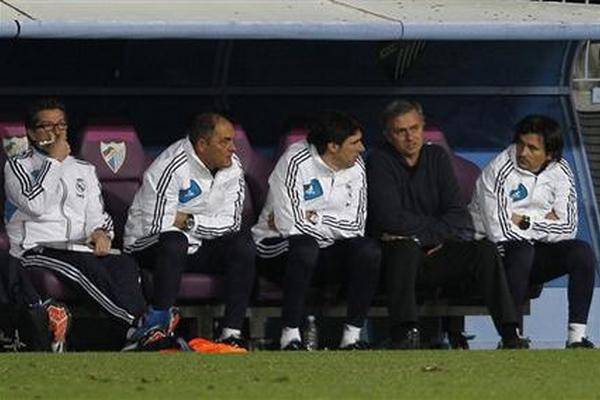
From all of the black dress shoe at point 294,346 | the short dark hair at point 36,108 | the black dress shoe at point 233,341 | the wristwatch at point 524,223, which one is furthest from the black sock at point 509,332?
the short dark hair at point 36,108

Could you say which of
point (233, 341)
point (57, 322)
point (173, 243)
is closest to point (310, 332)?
point (233, 341)

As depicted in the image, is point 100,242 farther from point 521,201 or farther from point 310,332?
point 521,201

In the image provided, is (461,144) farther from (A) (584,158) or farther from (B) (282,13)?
(B) (282,13)

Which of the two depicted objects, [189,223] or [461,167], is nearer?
[189,223]

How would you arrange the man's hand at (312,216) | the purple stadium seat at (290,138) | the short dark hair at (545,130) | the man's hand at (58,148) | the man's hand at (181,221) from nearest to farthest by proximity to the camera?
the man's hand at (58,148) < the man's hand at (181,221) < the man's hand at (312,216) < the short dark hair at (545,130) < the purple stadium seat at (290,138)

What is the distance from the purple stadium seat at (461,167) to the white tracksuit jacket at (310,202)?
0.87 meters

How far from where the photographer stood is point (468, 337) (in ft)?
48.5

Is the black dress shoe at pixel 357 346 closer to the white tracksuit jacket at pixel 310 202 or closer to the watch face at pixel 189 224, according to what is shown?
the white tracksuit jacket at pixel 310 202

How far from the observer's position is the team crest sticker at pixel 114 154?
1423 cm

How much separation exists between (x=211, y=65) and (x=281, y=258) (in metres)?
1.80

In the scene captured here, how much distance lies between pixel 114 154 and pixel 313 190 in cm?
128

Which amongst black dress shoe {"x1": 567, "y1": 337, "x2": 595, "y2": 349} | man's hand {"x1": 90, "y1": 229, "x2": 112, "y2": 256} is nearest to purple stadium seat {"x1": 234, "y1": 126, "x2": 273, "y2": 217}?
man's hand {"x1": 90, "y1": 229, "x2": 112, "y2": 256}

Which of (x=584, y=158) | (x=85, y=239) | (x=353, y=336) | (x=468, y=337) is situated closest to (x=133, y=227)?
(x=85, y=239)

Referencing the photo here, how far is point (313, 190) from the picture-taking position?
1396 cm
